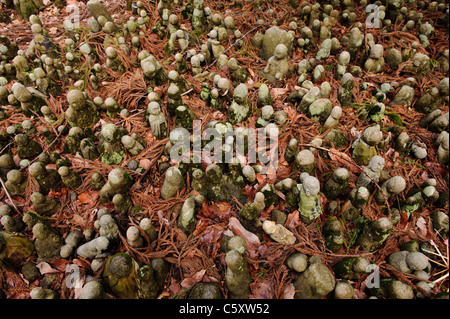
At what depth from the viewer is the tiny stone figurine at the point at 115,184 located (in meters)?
2.43

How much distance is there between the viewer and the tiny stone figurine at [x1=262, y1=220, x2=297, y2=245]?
7.40 ft

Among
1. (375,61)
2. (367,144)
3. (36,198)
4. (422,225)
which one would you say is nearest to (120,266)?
(36,198)

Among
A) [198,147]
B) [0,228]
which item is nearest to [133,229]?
[198,147]

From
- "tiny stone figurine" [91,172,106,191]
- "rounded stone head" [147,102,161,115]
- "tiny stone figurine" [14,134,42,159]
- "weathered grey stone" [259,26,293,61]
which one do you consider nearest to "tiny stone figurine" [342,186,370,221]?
"rounded stone head" [147,102,161,115]

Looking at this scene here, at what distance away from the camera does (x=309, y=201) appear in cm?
231

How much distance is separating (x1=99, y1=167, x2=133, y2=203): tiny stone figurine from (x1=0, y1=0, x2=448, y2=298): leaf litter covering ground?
0.12 metres

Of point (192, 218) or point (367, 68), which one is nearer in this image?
point (192, 218)

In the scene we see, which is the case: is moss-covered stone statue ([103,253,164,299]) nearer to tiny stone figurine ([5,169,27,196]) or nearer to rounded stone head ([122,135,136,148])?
rounded stone head ([122,135,136,148])

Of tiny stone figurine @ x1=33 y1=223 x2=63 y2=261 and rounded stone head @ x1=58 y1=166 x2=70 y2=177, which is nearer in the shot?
tiny stone figurine @ x1=33 y1=223 x2=63 y2=261

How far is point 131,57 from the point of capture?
3.76 metres

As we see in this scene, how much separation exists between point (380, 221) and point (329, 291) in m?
0.69

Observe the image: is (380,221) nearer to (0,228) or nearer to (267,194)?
(267,194)

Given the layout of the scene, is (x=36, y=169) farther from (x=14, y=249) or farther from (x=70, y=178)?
(x=14, y=249)

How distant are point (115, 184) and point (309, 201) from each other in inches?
67.3
